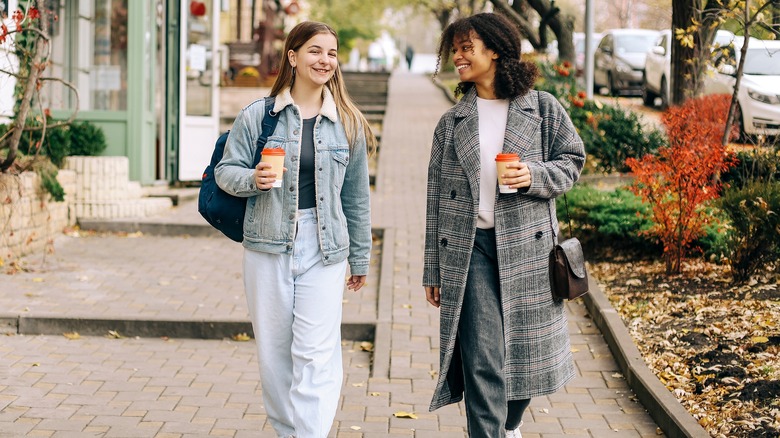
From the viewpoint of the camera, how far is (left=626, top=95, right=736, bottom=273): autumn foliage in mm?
8242

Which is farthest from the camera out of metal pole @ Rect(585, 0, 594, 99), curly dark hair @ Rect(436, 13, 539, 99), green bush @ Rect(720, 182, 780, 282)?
metal pole @ Rect(585, 0, 594, 99)

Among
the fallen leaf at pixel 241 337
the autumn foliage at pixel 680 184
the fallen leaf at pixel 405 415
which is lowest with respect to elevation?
the fallen leaf at pixel 405 415

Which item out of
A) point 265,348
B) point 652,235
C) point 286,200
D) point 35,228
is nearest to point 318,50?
point 286,200

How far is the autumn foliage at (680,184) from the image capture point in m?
8.24

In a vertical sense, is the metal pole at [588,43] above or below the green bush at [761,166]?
above

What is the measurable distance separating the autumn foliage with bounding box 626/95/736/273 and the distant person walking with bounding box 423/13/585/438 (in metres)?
4.02

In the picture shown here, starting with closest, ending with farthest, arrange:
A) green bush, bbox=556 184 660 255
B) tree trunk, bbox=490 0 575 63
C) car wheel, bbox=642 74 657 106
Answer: green bush, bbox=556 184 660 255, tree trunk, bbox=490 0 575 63, car wheel, bbox=642 74 657 106

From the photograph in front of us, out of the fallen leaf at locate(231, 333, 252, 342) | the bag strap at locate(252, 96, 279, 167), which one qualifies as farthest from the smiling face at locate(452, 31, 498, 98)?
the fallen leaf at locate(231, 333, 252, 342)

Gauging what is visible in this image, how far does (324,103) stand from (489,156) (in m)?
0.74

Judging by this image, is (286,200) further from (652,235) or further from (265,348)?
(652,235)

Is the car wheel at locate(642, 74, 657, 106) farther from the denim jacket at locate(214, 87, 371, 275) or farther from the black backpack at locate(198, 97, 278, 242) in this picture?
the black backpack at locate(198, 97, 278, 242)

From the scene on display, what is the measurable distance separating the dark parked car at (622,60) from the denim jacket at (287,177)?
21593 millimetres

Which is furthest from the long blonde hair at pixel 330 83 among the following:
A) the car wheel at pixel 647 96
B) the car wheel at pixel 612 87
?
the car wheel at pixel 612 87

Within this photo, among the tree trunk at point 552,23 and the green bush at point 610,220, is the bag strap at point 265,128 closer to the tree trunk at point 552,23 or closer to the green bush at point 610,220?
the green bush at point 610,220
